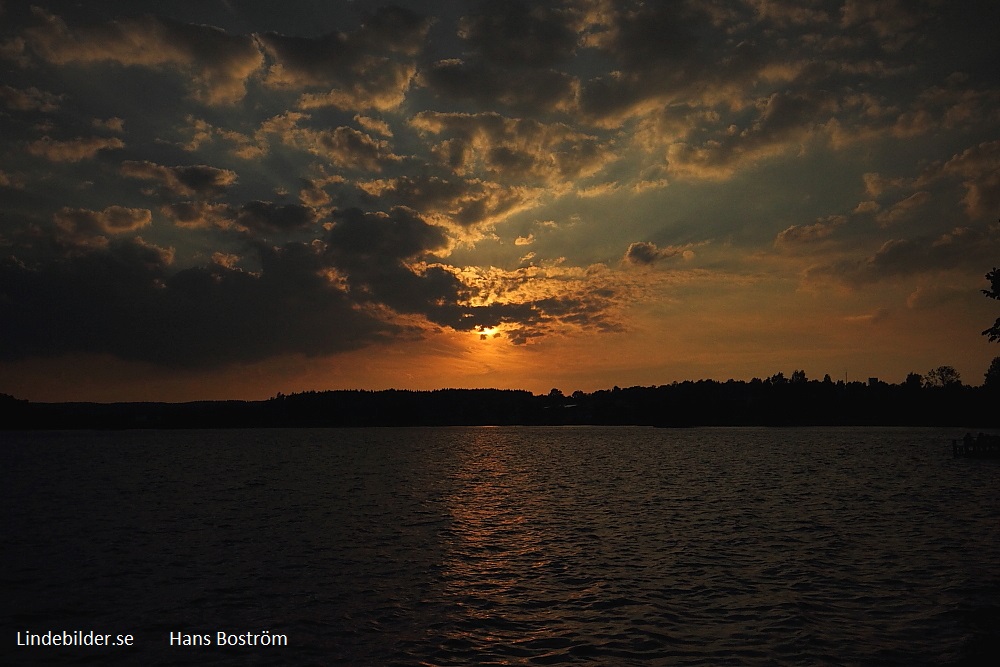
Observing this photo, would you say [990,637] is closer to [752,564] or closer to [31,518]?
[752,564]

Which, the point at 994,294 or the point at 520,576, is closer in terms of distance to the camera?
the point at 520,576

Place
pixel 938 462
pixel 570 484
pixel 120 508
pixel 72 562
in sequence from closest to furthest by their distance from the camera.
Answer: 1. pixel 72 562
2. pixel 120 508
3. pixel 570 484
4. pixel 938 462

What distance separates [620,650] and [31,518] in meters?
51.6

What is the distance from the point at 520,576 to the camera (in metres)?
29.6

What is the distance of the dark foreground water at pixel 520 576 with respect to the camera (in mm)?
20219

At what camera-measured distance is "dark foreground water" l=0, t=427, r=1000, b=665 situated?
20219 millimetres

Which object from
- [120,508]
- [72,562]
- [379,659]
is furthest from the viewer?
[120,508]

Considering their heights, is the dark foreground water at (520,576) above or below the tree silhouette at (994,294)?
below

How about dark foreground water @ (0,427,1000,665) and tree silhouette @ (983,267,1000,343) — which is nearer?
dark foreground water @ (0,427,1000,665)

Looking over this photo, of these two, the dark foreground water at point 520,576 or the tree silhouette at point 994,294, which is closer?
the dark foreground water at point 520,576

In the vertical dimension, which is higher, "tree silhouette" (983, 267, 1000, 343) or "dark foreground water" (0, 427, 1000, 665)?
"tree silhouette" (983, 267, 1000, 343)

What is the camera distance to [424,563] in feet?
109

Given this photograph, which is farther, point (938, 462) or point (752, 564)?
point (938, 462)

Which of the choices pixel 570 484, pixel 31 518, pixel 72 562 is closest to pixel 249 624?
pixel 72 562
